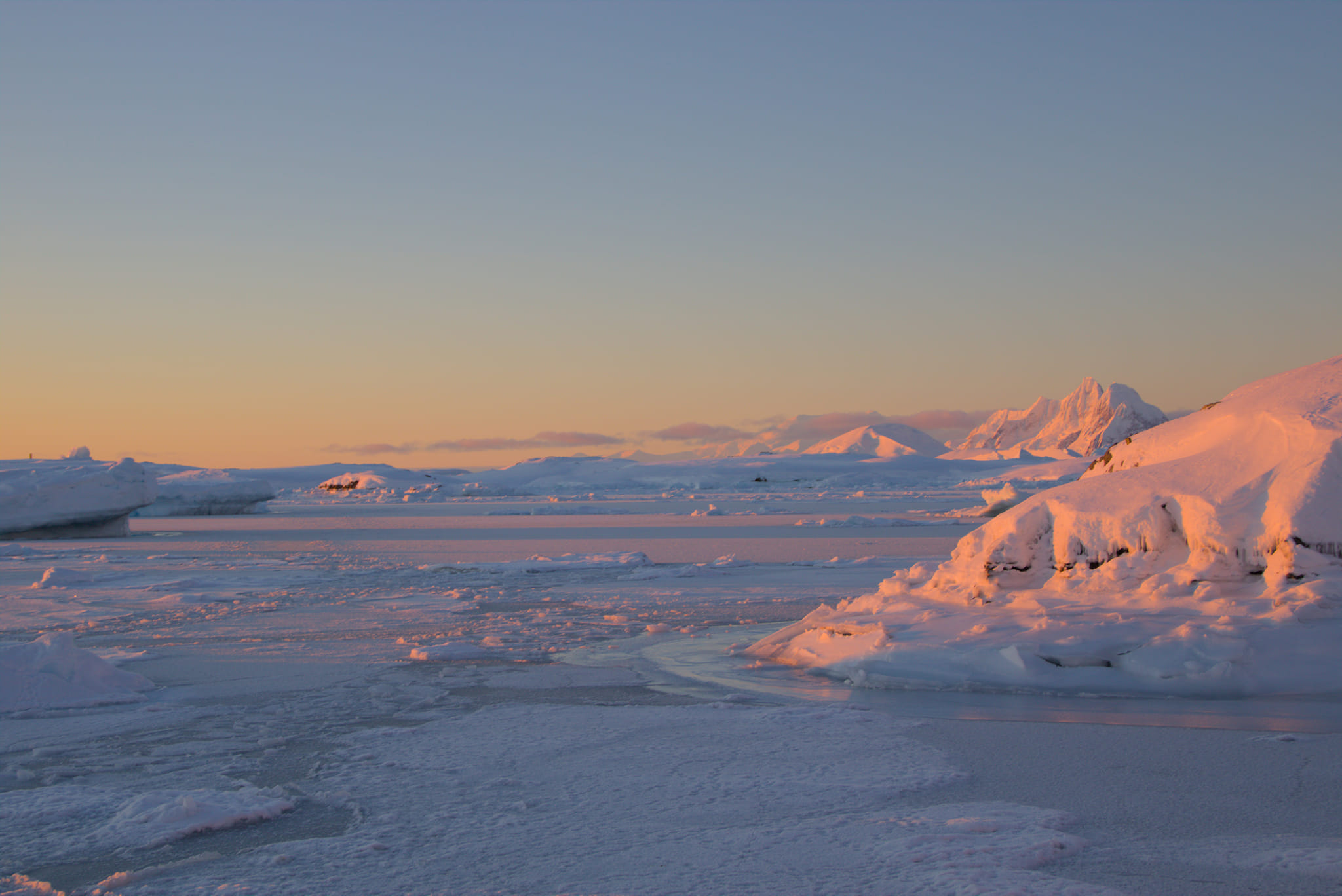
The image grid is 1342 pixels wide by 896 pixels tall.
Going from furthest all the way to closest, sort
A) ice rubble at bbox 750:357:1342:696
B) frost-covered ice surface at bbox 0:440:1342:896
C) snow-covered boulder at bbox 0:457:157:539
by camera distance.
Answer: snow-covered boulder at bbox 0:457:157:539 → ice rubble at bbox 750:357:1342:696 → frost-covered ice surface at bbox 0:440:1342:896

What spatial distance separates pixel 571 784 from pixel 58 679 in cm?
318

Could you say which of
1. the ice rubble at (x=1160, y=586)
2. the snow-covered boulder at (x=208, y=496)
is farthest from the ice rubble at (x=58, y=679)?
the snow-covered boulder at (x=208, y=496)

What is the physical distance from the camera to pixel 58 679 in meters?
5.12

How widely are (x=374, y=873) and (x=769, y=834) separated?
3.58 feet

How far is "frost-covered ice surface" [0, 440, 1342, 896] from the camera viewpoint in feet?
8.66

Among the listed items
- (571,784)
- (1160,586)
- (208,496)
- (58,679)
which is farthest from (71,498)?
(1160,586)

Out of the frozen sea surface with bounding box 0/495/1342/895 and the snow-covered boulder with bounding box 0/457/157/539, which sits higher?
the snow-covered boulder with bounding box 0/457/157/539

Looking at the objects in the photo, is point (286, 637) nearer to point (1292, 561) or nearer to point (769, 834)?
point (769, 834)

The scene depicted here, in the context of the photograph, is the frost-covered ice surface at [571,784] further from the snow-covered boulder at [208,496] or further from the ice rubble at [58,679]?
the snow-covered boulder at [208,496]

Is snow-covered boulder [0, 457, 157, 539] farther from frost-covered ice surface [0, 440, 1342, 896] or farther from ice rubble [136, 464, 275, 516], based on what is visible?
frost-covered ice surface [0, 440, 1342, 896]

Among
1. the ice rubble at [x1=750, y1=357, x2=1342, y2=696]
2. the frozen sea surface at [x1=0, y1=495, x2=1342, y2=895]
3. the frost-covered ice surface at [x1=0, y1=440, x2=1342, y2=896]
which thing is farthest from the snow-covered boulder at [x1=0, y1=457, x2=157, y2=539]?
the ice rubble at [x1=750, y1=357, x2=1342, y2=696]

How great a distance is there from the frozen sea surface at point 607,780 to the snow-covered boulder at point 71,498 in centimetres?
1656

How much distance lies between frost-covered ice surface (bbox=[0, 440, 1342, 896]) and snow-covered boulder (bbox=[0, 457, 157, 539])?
16.2 metres

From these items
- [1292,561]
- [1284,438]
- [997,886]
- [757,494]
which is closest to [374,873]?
[997,886]
